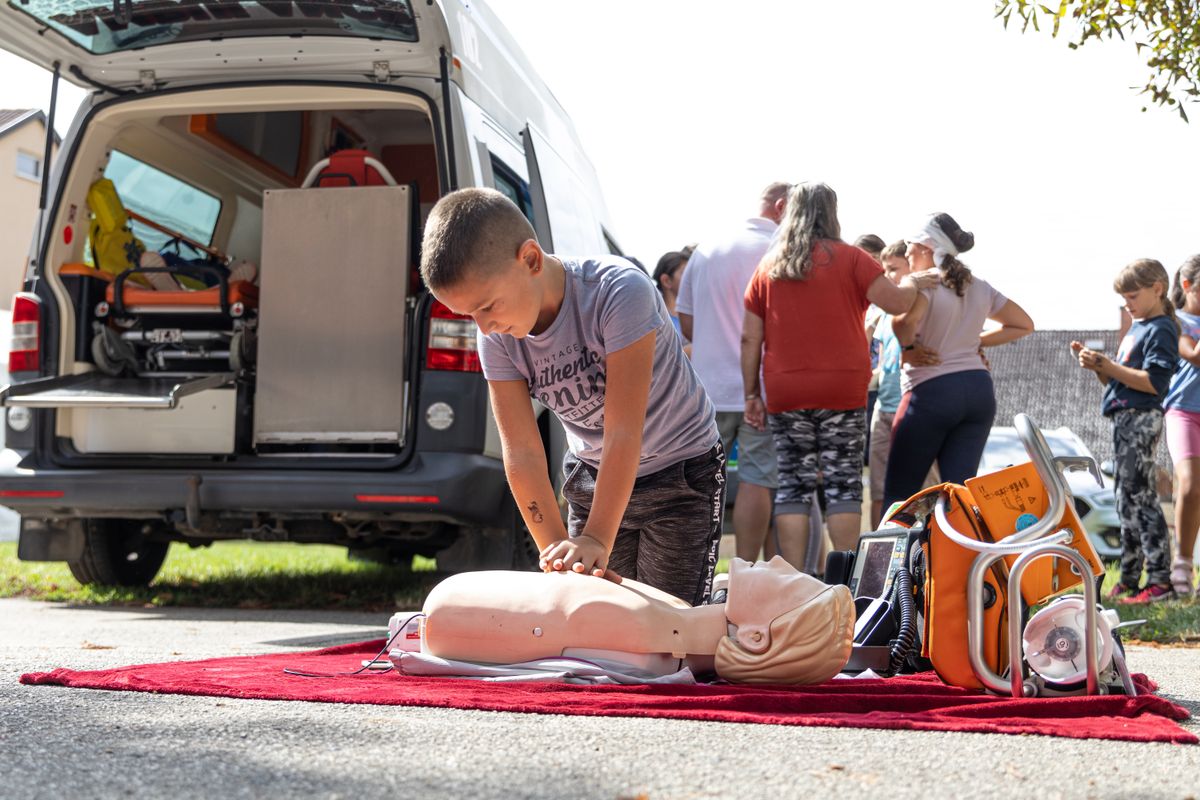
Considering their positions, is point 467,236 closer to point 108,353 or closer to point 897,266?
point 108,353

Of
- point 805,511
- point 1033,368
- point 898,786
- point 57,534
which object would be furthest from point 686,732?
point 1033,368

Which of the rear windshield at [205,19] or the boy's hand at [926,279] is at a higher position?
the rear windshield at [205,19]

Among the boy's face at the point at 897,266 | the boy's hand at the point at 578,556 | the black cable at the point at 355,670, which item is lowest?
the black cable at the point at 355,670

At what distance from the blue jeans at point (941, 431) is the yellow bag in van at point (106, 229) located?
357 cm

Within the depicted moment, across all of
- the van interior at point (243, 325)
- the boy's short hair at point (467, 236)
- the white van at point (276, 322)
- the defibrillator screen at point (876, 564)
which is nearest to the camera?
the boy's short hair at point (467, 236)

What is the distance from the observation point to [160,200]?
22.7ft

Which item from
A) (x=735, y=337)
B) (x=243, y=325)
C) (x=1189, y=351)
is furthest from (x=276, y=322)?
(x=1189, y=351)

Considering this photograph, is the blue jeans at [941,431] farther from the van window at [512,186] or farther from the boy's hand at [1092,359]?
the van window at [512,186]

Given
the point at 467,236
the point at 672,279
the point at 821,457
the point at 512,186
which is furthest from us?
the point at 672,279

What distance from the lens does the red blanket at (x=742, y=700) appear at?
2.60 m

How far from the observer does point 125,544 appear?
6859mm

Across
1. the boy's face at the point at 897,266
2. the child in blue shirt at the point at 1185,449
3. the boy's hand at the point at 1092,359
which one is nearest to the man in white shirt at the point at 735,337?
the boy's face at the point at 897,266

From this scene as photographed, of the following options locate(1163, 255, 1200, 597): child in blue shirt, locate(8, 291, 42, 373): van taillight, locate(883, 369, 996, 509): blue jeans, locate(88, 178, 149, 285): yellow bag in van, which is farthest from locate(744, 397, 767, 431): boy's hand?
locate(8, 291, 42, 373): van taillight

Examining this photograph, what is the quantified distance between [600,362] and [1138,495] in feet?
12.5
